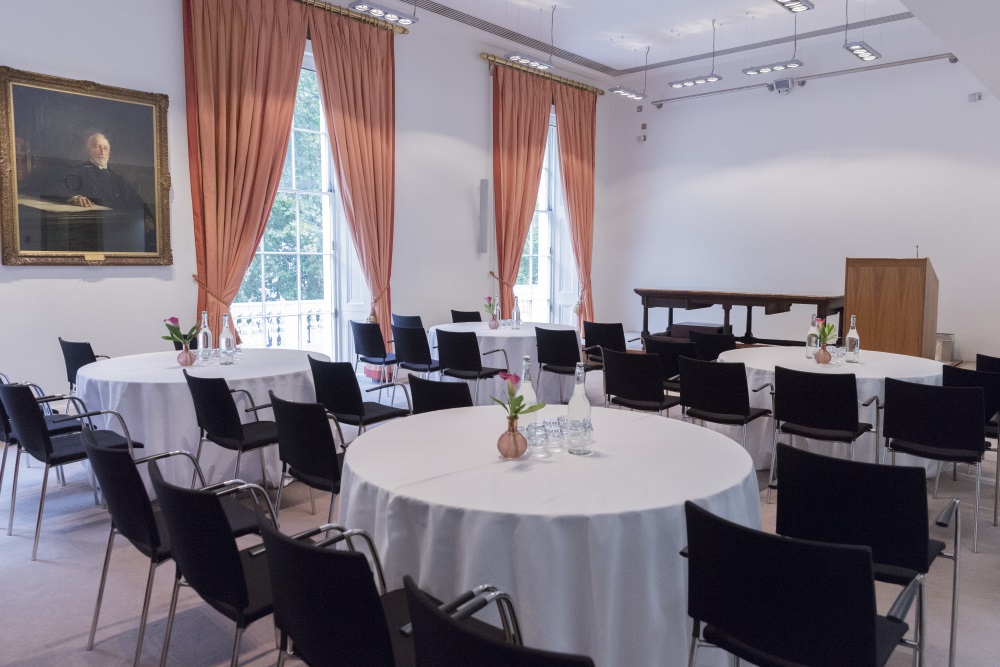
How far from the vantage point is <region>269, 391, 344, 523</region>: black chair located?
125 inches

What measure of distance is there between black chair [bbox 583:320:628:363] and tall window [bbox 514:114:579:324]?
3.24 meters

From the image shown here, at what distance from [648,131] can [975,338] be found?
5.28 m

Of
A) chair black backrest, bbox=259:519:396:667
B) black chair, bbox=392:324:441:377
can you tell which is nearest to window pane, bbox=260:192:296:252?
black chair, bbox=392:324:441:377

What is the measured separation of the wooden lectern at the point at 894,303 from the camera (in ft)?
21.4

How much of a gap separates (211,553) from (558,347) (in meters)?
4.49

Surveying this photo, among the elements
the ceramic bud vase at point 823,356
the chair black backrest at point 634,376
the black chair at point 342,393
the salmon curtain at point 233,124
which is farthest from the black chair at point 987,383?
the salmon curtain at point 233,124

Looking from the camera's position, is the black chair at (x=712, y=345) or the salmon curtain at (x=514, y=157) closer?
the black chair at (x=712, y=345)

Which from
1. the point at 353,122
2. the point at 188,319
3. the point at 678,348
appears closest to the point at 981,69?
the point at 678,348

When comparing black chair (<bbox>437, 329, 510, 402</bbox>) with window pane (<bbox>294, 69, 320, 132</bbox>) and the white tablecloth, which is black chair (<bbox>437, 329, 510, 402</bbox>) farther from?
window pane (<bbox>294, 69, 320, 132</bbox>)

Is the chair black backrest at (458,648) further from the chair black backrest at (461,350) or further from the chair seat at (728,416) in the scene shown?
the chair black backrest at (461,350)

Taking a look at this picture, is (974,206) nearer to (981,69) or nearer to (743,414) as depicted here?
(981,69)

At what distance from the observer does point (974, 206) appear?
848cm

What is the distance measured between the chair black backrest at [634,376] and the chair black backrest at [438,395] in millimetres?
1663

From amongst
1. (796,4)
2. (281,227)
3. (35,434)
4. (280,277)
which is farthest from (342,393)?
(796,4)
